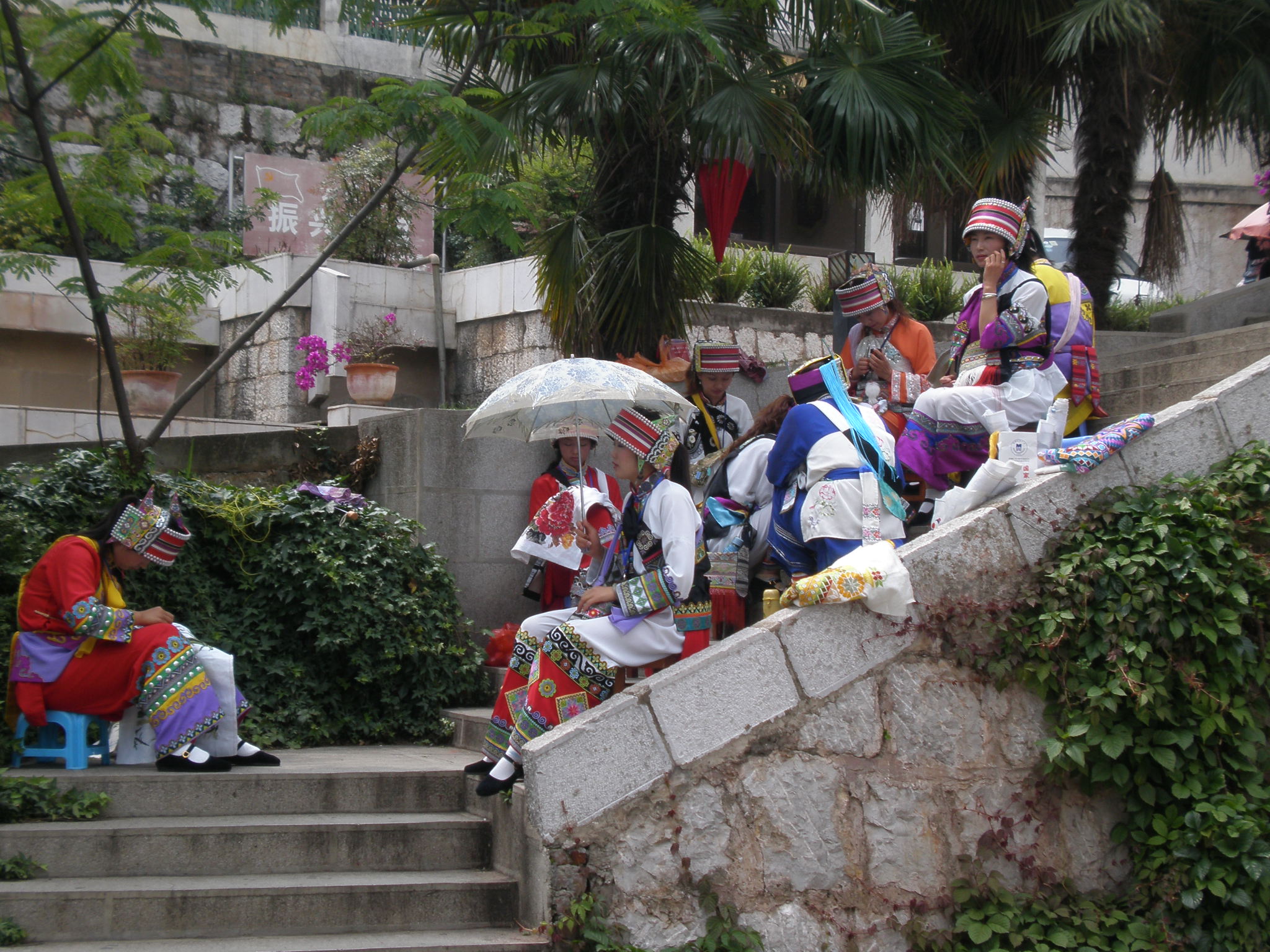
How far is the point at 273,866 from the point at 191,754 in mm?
900

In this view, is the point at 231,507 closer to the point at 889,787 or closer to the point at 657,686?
the point at 657,686

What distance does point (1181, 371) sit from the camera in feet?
25.3

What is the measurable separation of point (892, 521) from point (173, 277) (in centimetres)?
443

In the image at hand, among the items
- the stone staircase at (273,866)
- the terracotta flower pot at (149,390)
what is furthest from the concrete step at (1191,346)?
the terracotta flower pot at (149,390)

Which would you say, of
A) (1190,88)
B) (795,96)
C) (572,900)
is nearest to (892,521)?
(572,900)

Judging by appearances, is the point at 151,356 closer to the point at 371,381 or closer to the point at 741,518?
the point at 371,381

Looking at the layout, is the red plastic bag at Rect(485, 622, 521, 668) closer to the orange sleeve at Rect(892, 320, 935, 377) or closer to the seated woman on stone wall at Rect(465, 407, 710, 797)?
the seated woman on stone wall at Rect(465, 407, 710, 797)

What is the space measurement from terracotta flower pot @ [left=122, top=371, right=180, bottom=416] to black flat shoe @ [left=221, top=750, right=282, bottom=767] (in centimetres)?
640

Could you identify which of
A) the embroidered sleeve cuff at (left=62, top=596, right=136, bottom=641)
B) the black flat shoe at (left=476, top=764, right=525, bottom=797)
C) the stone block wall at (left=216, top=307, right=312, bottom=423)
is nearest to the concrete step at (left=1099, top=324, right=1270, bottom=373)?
the black flat shoe at (left=476, top=764, right=525, bottom=797)

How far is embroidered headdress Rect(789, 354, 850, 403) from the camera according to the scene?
239 inches

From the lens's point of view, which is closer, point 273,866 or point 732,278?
point 273,866

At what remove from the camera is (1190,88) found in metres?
11.7

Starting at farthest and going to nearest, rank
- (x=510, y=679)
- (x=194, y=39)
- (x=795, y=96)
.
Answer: (x=194, y=39)
(x=795, y=96)
(x=510, y=679)

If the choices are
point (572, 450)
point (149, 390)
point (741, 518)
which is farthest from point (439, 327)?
point (741, 518)
